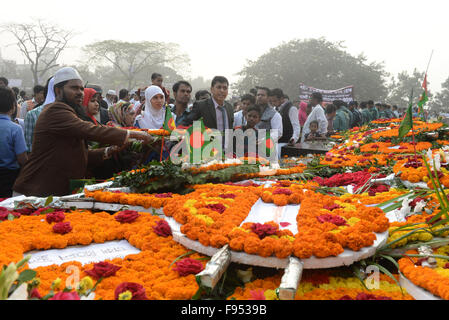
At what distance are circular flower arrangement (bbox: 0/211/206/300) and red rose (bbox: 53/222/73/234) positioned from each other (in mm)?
26

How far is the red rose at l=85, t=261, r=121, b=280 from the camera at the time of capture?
1.71 meters

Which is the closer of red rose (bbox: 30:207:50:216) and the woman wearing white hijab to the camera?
red rose (bbox: 30:207:50:216)

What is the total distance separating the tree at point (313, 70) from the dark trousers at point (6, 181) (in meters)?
31.6

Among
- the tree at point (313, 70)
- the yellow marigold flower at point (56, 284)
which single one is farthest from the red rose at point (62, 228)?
the tree at point (313, 70)

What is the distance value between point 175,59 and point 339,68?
2487 cm

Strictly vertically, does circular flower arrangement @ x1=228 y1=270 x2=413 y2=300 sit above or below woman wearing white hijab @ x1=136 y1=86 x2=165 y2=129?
below

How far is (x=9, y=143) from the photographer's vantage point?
3.85 metres

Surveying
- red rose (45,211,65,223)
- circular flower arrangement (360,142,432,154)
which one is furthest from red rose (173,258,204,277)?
circular flower arrangement (360,142,432,154)

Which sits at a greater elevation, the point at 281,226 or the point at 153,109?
the point at 153,109

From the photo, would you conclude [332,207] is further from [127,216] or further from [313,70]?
[313,70]

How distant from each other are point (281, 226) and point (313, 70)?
110ft

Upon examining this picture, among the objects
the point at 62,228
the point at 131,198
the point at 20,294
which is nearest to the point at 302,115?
the point at 131,198

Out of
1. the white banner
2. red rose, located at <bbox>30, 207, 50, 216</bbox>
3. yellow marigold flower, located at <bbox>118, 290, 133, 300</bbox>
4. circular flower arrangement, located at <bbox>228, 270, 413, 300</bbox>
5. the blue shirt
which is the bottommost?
circular flower arrangement, located at <bbox>228, 270, 413, 300</bbox>

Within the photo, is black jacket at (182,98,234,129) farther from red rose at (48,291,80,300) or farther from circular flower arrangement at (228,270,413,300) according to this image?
red rose at (48,291,80,300)
